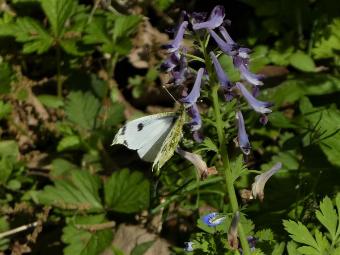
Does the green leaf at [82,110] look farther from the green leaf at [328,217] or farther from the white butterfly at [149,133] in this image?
the green leaf at [328,217]

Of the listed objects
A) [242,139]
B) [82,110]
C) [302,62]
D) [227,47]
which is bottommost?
[82,110]

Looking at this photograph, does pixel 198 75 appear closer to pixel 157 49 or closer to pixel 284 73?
pixel 284 73

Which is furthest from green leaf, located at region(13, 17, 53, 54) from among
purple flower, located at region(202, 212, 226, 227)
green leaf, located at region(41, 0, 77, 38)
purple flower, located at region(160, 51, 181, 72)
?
purple flower, located at region(202, 212, 226, 227)

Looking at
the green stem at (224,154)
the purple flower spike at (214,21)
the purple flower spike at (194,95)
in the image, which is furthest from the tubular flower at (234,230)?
the purple flower spike at (214,21)

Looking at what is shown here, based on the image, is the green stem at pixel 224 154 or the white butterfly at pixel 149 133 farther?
the white butterfly at pixel 149 133

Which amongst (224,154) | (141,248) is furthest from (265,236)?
(141,248)

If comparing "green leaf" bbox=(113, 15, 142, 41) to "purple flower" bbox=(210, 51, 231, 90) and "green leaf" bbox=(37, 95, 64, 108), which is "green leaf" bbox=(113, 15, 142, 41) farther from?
"purple flower" bbox=(210, 51, 231, 90)

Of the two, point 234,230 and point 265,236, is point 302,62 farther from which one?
point 234,230

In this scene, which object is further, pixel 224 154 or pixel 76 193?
pixel 76 193

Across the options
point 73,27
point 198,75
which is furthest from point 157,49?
point 198,75
